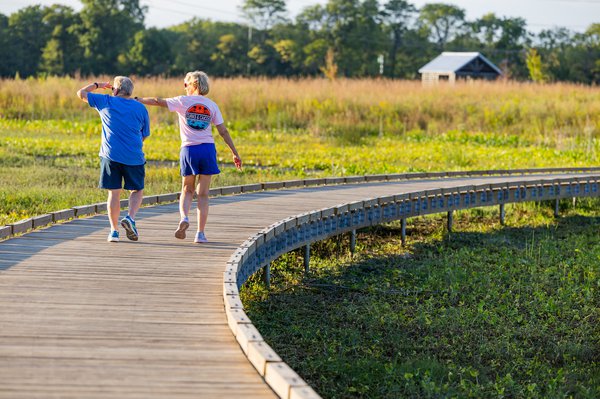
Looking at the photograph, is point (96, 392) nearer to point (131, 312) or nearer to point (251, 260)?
point (131, 312)

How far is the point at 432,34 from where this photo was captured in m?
73.5

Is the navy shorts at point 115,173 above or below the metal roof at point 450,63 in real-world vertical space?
below

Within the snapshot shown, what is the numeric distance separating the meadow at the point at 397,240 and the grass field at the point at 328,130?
0.21 feet

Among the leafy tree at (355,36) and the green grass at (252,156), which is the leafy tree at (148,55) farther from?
the green grass at (252,156)

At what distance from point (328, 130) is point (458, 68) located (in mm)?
30968

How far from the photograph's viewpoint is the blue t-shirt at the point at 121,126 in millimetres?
8383

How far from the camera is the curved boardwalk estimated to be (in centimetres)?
502

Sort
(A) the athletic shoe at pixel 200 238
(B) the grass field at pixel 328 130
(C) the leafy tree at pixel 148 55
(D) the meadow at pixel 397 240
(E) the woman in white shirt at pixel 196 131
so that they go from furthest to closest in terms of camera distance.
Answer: (C) the leafy tree at pixel 148 55 < (B) the grass field at pixel 328 130 < (A) the athletic shoe at pixel 200 238 < (E) the woman in white shirt at pixel 196 131 < (D) the meadow at pixel 397 240

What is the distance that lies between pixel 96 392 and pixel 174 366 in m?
0.57

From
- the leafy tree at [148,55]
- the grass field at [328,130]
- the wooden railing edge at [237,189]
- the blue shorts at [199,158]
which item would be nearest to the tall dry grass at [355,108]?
the grass field at [328,130]

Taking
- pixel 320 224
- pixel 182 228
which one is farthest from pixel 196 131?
pixel 320 224

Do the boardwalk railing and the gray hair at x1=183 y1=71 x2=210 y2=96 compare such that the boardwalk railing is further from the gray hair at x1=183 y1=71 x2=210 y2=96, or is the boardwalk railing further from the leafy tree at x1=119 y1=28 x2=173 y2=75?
the leafy tree at x1=119 y1=28 x2=173 y2=75

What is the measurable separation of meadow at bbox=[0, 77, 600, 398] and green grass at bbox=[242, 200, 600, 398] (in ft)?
0.07

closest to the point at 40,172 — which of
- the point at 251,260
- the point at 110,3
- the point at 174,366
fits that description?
the point at 251,260
